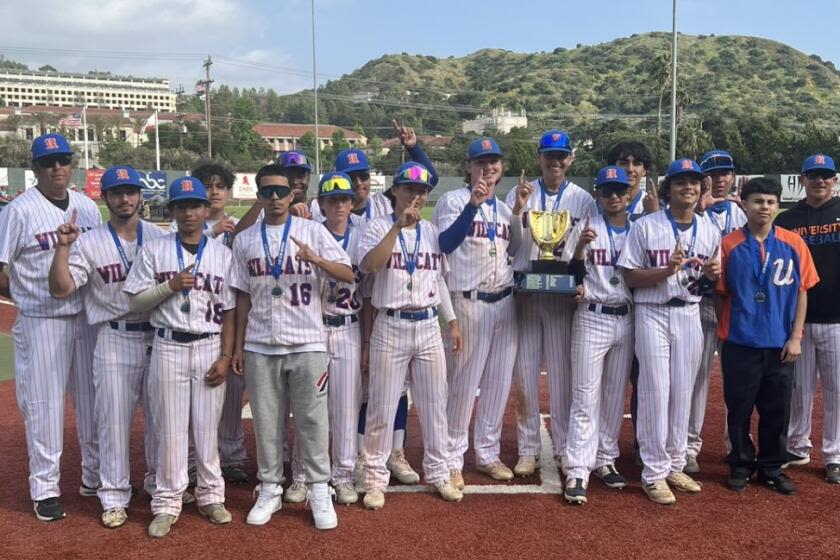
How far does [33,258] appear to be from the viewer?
4.29 metres

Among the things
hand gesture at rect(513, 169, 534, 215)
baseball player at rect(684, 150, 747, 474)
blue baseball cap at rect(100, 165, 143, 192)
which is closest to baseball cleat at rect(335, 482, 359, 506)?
hand gesture at rect(513, 169, 534, 215)

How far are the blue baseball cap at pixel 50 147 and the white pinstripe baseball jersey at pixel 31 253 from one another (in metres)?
0.26

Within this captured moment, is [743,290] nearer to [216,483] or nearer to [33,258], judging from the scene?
[216,483]

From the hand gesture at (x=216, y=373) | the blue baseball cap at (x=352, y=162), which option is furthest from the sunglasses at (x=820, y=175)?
the hand gesture at (x=216, y=373)

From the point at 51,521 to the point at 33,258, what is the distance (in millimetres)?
1543

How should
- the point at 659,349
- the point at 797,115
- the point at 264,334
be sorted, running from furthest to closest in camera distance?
the point at 797,115
the point at 659,349
the point at 264,334

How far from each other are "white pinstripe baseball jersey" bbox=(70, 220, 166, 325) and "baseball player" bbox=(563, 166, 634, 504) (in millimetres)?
2653

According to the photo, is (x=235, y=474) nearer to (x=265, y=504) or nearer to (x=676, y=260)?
(x=265, y=504)

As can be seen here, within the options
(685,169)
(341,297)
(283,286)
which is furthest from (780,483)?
(283,286)

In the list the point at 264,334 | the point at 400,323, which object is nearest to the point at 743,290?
the point at 400,323

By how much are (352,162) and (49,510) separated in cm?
289

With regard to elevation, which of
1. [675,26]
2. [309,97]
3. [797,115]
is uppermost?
[309,97]

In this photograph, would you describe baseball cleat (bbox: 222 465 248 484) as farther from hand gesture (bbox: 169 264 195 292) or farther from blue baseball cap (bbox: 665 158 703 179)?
blue baseball cap (bbox: 665 158 703 179)

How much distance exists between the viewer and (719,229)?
15.3ft
